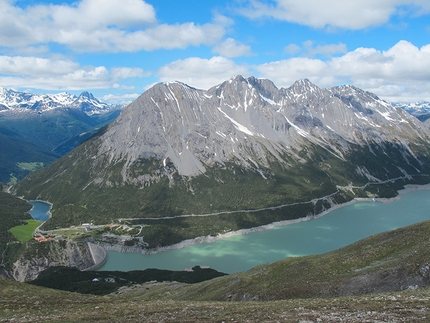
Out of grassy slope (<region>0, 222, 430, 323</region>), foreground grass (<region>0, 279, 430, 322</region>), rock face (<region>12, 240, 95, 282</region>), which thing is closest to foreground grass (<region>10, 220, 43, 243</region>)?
rock face (<region>12, 240, 95, 282</region>)

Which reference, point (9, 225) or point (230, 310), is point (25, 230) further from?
point (230, 310)

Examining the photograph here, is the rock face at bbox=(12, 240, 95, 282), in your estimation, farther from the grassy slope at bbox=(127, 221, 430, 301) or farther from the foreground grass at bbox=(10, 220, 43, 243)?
the grassy slope at bbox=(127, 221, 430, 301)

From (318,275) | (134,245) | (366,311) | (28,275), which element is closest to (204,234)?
(134,245)

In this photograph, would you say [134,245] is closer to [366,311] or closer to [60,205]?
[60,205]

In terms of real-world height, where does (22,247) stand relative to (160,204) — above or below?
below

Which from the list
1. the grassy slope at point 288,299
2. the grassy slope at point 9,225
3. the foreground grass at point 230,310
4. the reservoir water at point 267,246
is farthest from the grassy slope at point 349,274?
the grassy slope at point 9,225

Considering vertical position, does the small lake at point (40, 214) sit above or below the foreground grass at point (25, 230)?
above

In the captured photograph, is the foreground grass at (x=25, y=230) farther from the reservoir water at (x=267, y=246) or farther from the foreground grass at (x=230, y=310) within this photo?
the foreground grass at (x=230, y=310)
